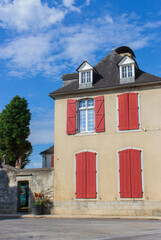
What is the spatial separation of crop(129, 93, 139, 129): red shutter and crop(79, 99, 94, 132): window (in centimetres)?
216

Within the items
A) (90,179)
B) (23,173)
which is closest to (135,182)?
(90,179)

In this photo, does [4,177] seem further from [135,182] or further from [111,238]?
[111,238]

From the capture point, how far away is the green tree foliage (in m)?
25.5

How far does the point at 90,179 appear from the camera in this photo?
48.2 ft

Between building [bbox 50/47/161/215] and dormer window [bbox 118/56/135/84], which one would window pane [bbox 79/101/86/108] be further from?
dormer window [bbox 118/56/135/84]

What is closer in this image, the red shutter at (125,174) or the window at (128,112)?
the red shutter at (125,174)

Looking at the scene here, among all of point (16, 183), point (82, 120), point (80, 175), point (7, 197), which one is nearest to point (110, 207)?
point (80, 175)

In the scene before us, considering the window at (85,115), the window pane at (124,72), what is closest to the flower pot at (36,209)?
the window at (85,115)

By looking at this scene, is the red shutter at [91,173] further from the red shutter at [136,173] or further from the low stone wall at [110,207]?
the red shutter at [136,173]

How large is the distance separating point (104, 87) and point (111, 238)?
9.70 m

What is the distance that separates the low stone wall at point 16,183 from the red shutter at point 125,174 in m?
3.87

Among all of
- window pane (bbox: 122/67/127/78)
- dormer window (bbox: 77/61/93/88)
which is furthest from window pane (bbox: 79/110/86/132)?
window pane (bbox: 122/67/127/78)

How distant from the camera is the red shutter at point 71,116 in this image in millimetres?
15670

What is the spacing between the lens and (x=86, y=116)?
1580 cm
